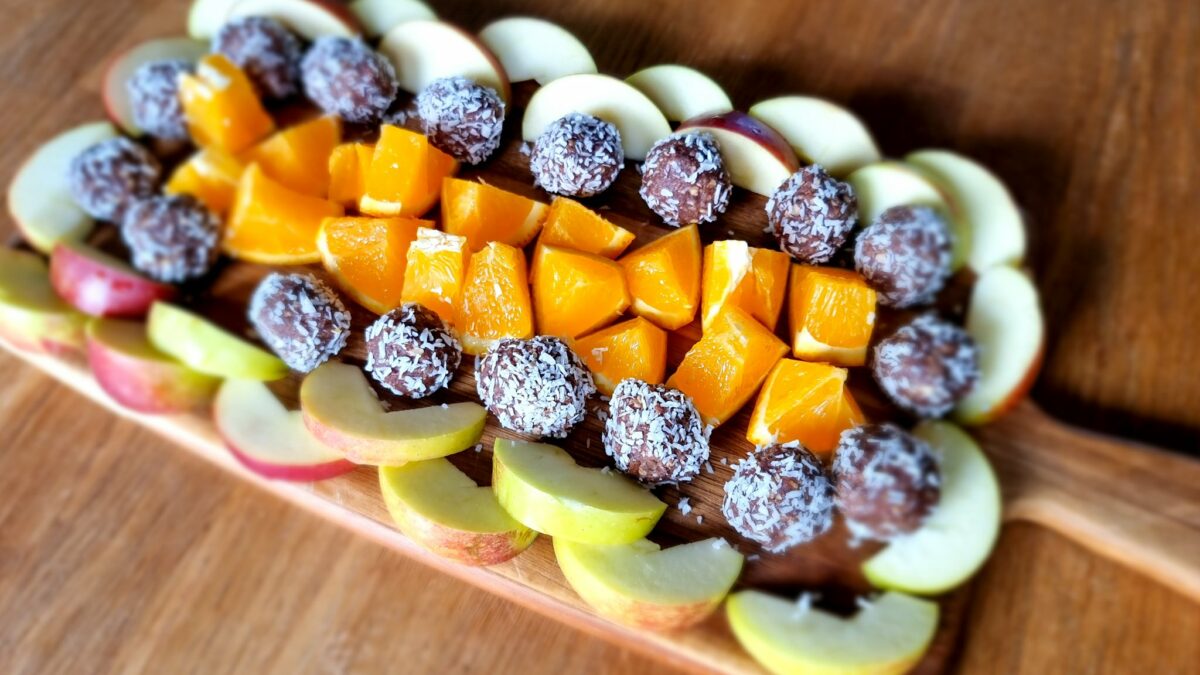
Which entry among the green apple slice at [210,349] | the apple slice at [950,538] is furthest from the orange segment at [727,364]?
the green apple slice at [210,349]

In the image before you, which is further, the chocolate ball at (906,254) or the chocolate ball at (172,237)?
the chocolate ball at (172,237)

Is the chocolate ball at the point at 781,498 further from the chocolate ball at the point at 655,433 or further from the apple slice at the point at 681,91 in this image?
the apple slice at the point at 681,91

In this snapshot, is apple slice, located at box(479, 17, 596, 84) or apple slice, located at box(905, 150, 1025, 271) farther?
apple slice, located at box(479, 17, 596, 84)

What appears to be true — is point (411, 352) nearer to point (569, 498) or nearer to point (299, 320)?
point (299, 320)

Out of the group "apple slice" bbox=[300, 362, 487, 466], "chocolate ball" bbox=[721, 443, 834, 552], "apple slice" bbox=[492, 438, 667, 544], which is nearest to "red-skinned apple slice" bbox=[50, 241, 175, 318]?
"apple slice" bbox=[300, 362, 487, 466]

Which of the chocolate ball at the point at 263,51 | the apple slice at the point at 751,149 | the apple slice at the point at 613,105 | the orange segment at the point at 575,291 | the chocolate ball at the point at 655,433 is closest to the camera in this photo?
the chocolate ball at the point at 655,433

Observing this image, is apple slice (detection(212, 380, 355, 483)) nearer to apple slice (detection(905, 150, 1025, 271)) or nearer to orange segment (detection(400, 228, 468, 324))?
orange segment (detection(400, 228, 468, 324))

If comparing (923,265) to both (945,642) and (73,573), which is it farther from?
(73,573)
